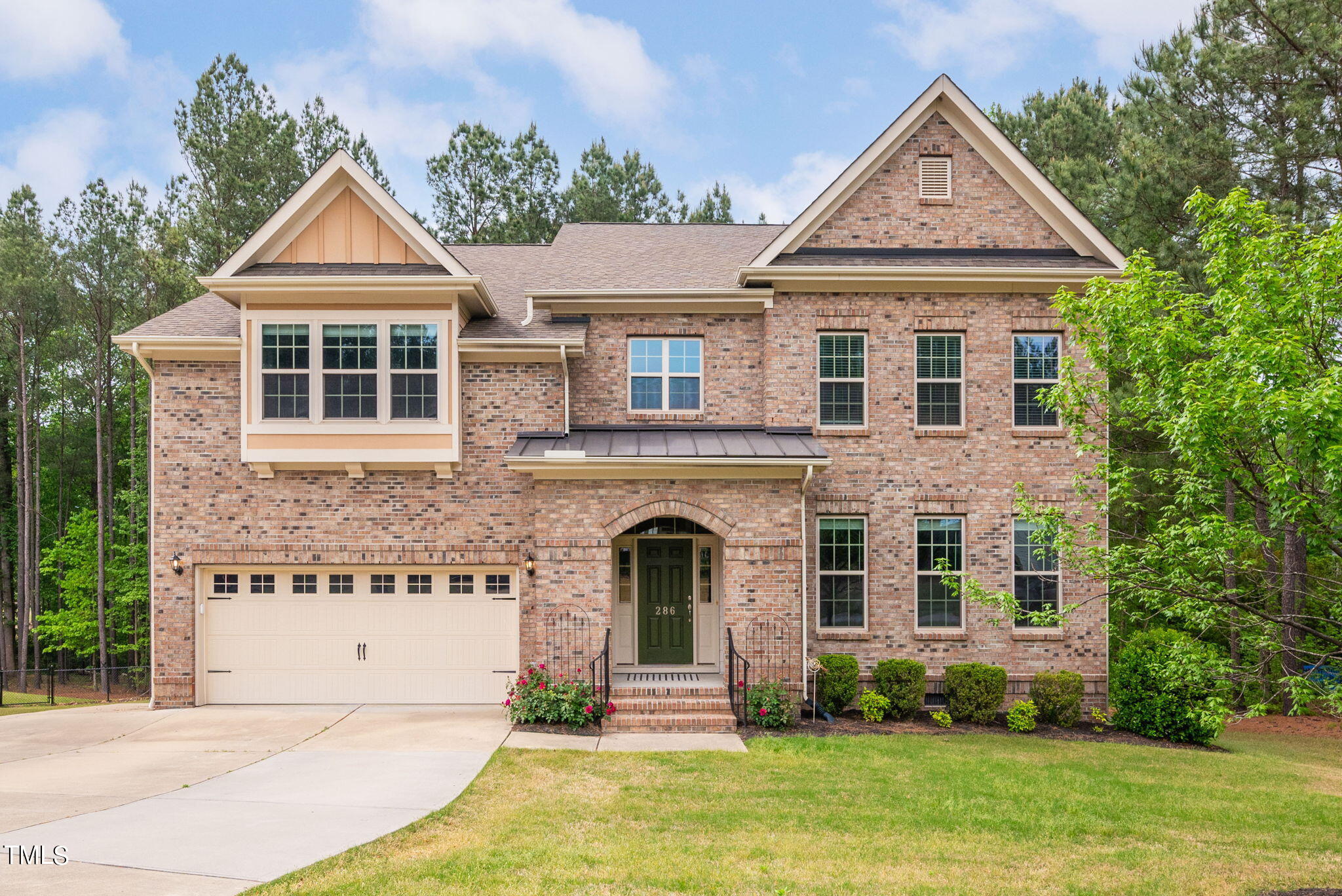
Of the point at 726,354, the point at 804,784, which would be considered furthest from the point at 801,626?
the point at 726,354

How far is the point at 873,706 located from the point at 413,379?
30.4 feet

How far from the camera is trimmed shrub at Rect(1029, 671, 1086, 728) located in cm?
1405

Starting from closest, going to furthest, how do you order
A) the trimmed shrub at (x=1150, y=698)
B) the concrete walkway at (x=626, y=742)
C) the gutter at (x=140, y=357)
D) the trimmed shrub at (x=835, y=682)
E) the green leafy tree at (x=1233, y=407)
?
the green leafy tree at (x=1233, y=407) < the concrete walkway at (x=626, y=742) < the trimmed shrub at (x=1150, y=698) < the trimmed shrub at (x=835, y=682) < the gutter at (x=140, y=357)

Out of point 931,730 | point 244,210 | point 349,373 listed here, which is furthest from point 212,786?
point 244,210

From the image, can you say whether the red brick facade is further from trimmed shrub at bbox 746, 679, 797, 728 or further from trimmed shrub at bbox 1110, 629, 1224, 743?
trimmed shrub at bbox 746, 679, 797, 728

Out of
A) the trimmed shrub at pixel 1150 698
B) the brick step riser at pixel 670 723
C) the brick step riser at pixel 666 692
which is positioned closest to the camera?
the brick step riser at pixel 670 723

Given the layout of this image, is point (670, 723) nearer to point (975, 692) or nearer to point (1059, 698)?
point (975, 692)

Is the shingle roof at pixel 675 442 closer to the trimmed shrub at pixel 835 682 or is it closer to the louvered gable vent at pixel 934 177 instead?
the trimmed shrub at pixel 835 682

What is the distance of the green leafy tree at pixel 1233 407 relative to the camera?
620cm

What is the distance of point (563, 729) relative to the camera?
1243cm

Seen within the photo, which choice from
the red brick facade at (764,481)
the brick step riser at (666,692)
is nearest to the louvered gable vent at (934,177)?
the red brick facade at (764,481)

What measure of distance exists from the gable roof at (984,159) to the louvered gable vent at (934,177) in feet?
1.80

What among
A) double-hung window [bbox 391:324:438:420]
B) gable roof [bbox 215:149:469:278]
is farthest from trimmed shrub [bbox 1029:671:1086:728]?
gable roof [bbox 215:149:469:278]

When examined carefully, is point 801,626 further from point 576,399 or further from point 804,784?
point 576,399
